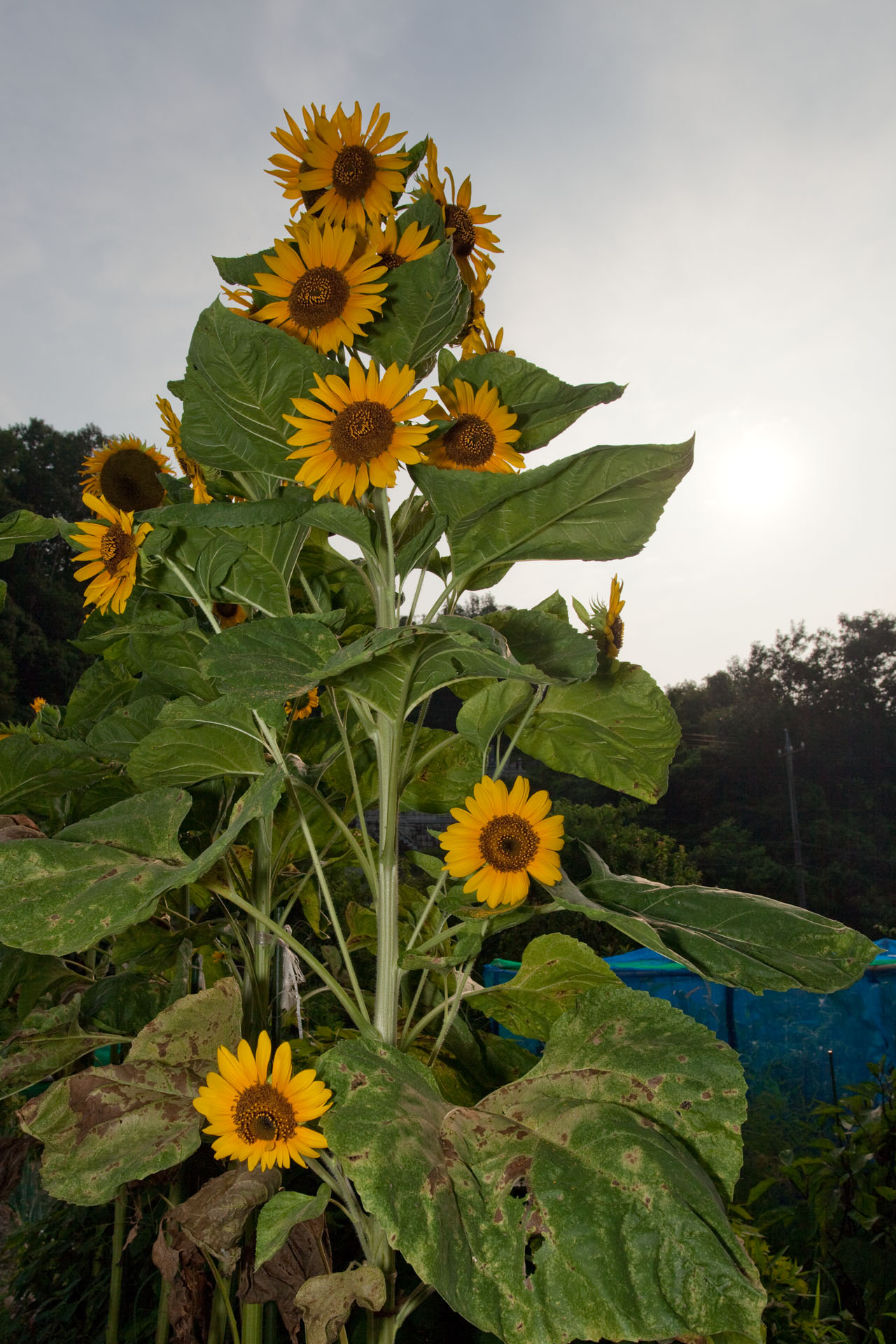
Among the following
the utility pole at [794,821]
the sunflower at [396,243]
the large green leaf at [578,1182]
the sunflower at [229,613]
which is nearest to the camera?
the large green leaf at [578,1182]

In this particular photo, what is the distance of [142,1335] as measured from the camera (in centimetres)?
155

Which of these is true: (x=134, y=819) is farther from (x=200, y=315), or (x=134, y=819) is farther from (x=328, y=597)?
(x=200, y=315)

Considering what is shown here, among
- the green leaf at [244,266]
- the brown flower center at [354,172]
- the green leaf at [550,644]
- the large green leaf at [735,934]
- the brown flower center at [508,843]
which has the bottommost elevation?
the large green leaf at [735,934]

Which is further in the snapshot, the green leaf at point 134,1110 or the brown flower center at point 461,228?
the brown flower center at point 461,228

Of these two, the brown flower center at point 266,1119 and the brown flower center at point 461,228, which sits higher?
the brown flower center at point 461,228

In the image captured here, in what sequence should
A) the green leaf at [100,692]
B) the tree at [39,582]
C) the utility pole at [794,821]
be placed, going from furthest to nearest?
1. the utility pole at [794,821]
2. the tree at [39,582]
3. the green leaf at [100,692]

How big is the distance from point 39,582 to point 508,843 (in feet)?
49.3

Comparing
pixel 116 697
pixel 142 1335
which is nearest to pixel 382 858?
pixel 116 697

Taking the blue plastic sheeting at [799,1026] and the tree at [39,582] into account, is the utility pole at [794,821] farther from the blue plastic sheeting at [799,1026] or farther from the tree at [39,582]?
the tree at [39,582]

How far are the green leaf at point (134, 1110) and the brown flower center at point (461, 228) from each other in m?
0.72

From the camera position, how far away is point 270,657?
0.65 meters

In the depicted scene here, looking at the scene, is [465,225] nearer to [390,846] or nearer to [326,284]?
[326,284]

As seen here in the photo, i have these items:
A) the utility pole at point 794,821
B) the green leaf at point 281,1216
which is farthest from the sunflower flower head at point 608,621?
the utility pole at point 794,821

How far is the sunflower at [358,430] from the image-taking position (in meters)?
0.67
